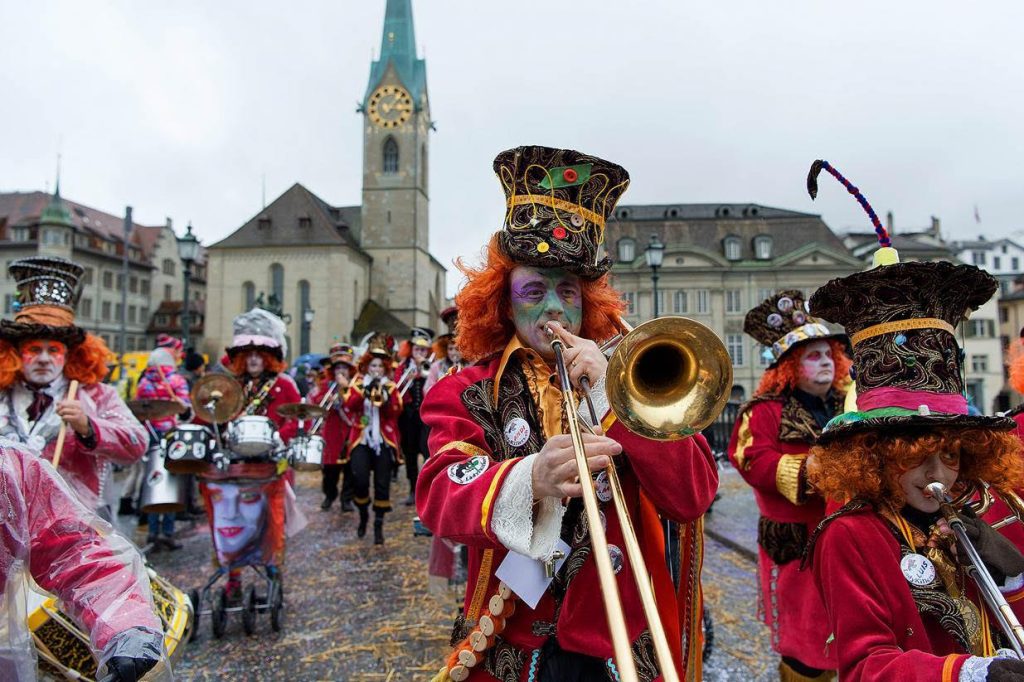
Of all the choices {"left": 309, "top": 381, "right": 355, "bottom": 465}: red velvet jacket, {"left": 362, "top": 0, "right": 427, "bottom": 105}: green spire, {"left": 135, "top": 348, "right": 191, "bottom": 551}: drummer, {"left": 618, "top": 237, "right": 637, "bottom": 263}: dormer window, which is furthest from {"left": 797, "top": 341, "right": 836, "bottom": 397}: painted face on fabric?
{"left": 362, "top": 0, "right": 427, "bottom": 105}: green spire

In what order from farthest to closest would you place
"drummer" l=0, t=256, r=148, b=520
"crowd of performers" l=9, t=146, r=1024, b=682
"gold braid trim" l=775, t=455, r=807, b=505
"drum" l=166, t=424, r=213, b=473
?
1. "drum" l=166, t=424, r=213, b=473
2. "drummer" l=0, t=256, r=148, b=520
3. "gold braid trim" l=775, t=455, r=807, b=505
4. "crowd of performers" l=9, t=146, r=1024, b=682

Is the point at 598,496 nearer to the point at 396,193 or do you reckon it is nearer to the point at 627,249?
the point at 627,249

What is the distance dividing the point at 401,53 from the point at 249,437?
2117 inches

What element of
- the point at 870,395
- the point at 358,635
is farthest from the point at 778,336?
the point at 358,635

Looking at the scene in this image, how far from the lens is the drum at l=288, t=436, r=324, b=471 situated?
199 inches

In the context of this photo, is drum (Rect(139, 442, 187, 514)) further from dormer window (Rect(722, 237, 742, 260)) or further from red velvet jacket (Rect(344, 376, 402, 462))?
dormer window (Rect(722, 237, 742, 260))

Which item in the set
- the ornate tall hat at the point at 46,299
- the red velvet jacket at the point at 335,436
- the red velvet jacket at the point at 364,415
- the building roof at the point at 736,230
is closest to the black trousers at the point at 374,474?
the red velvet jacket at the point at 364,415

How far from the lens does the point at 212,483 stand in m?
4.81

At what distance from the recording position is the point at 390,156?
50.6 metres

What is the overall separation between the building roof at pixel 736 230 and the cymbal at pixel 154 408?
41663 millimetres

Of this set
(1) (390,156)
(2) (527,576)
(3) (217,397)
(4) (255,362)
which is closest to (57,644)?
(2) (527,576)

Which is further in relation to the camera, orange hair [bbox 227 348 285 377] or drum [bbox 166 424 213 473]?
orange hair [bbox 227 348 285 377]

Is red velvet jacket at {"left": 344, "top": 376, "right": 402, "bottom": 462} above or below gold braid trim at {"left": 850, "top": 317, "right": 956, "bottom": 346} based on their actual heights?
below

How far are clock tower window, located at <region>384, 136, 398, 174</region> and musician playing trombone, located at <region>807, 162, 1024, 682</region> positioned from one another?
1997 inches
